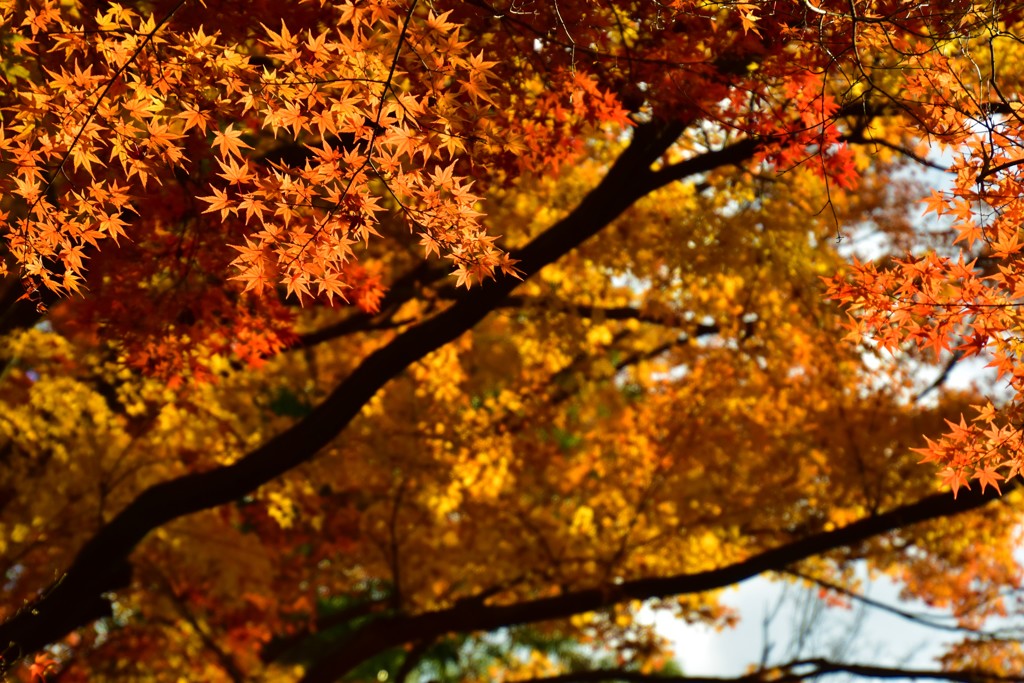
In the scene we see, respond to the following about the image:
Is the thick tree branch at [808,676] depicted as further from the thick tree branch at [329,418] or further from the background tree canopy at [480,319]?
the thick tree branch at [329,418]

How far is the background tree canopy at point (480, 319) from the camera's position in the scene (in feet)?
12.6

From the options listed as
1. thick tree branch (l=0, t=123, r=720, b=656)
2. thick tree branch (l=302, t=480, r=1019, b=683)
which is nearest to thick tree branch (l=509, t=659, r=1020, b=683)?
thick tree branch (l=302, t=480, r=1019, b=683)

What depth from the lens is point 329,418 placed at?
595cm

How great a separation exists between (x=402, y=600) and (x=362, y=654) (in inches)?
68.9

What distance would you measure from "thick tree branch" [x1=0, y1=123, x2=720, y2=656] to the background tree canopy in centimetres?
3

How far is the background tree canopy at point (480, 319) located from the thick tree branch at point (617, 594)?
0.03 metres

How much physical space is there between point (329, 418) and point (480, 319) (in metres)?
1.18

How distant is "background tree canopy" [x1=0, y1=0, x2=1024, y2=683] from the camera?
151 inches

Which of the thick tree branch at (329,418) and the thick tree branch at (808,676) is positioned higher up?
the thick tree branch at (329,418)

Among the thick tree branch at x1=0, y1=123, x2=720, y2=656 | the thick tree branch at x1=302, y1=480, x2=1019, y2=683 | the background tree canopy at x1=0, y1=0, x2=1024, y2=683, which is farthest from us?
the thick tree branch at x1=302, y1=480, x2=1019, y2=683

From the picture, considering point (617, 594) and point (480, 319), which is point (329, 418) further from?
point (617, 594)

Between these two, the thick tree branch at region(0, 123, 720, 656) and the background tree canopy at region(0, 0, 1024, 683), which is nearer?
the background tree canopy at region(0, 0, 1024, 683)

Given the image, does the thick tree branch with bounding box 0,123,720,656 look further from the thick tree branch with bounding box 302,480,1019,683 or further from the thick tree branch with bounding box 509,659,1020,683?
the thick tree branch with bounding box 509,659,1020,683

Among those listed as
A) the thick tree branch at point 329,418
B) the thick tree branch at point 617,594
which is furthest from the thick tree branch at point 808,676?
the thick tree branch at point 329,418
